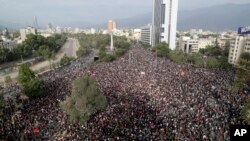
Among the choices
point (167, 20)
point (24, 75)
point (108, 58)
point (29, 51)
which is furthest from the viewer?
point (167, 20)

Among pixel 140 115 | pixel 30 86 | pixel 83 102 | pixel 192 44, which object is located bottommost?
pixel 192 44

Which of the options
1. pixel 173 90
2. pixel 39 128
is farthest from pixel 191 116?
pixel 39 128

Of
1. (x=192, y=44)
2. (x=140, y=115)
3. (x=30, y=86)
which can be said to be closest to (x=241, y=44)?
(x=192, y=44)

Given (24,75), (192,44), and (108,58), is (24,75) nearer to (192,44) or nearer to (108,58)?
(108,58)

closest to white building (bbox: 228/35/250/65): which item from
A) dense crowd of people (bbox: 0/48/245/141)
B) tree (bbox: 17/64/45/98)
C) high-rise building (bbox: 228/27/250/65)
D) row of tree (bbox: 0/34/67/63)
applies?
high-rise building (bbox: 228/27/250/65)

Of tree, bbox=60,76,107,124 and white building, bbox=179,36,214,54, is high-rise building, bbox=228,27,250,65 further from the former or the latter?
tree, bbox=60,76,107,124

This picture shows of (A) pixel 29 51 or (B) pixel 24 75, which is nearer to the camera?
(B) pixel 24 75

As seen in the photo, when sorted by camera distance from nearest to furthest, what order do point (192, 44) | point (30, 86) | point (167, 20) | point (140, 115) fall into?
point (140, 115), point (30, 86), point (167, 20), point (192, 44)

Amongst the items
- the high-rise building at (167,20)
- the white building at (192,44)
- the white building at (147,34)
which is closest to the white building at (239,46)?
the white building at (192,44)
